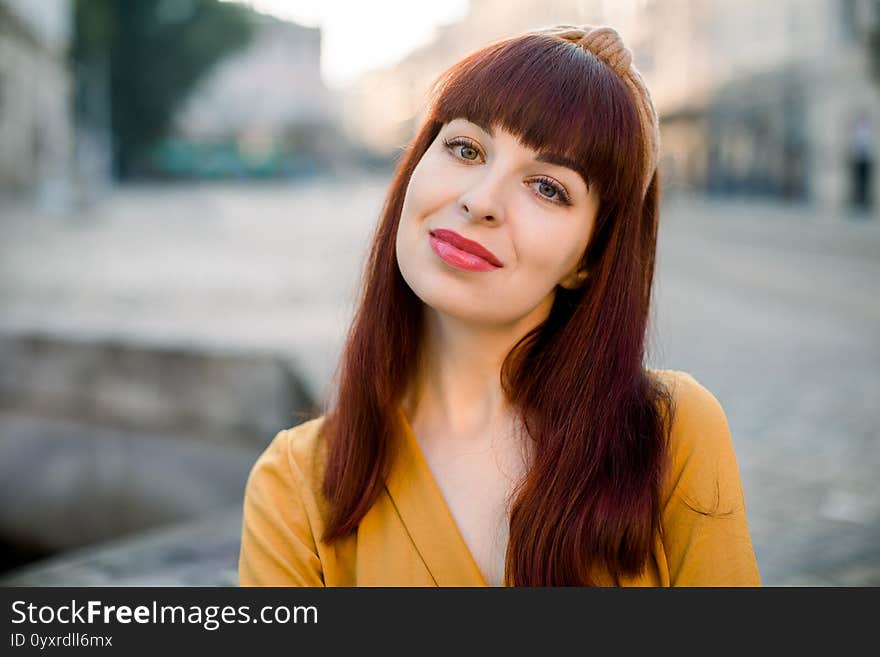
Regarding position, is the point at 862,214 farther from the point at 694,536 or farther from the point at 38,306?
the point at 694,536

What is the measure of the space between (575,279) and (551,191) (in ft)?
0.74

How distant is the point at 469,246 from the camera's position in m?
1.74

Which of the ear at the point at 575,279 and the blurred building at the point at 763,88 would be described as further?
the blurred building at the point at 763,88

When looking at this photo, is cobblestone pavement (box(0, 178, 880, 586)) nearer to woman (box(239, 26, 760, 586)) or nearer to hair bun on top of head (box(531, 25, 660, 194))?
woman (box(239, 26, 760, 586))

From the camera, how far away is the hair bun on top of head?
1.75m

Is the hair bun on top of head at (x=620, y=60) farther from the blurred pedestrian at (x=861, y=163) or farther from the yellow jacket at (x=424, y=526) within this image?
the blurred pedestrian at (x=861, y=163)

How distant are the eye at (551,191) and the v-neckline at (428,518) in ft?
1.77

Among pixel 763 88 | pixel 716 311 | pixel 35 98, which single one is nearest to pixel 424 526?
pixel 716 311

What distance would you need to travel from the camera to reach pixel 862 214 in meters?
27.5

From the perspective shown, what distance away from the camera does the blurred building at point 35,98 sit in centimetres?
2692

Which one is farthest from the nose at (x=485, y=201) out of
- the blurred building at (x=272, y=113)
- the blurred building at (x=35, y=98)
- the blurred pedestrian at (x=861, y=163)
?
the blurred building at (x=272, y=113)
